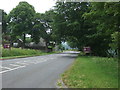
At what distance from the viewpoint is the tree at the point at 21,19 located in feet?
151

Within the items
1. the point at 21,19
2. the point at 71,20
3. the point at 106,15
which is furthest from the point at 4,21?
the point at 106,15

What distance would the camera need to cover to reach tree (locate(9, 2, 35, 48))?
46094 mm

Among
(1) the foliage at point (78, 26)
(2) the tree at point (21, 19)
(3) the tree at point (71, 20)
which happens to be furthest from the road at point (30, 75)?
(2) the tree at point (21, 19)

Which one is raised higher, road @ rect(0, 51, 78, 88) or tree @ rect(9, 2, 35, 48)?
tree @ rect(9, 2, 35, 48)

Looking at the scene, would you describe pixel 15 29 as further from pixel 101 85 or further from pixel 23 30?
pixel 101 85

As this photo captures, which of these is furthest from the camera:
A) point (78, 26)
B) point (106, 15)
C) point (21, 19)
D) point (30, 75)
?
point (21, 19)

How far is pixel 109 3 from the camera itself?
22.6 feet

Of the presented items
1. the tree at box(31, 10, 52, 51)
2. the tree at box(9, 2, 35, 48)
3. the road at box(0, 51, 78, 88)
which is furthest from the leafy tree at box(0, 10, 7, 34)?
the road at box(0, 51, 78, 88)

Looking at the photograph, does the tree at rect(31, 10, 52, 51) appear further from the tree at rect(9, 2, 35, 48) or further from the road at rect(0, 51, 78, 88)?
the road at rect(0, 51, 78, 88)

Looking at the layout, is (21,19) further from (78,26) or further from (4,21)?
(78,26)

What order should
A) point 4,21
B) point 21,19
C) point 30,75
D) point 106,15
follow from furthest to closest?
point 4,21 → point 21,19 → point 106,15 → point 30,75

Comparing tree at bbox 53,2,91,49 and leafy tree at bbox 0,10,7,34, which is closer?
tree at bbox 53,2,91,49

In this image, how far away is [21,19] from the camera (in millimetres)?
46969

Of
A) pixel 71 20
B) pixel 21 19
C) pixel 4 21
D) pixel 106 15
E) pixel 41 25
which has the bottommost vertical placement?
pixel 106 15
